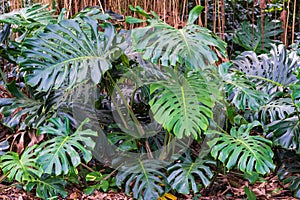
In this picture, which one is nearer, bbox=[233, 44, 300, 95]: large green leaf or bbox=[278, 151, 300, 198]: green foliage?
bbox=[278, 151, 300, 198]: green foliage

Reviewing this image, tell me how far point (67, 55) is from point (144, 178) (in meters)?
0.61

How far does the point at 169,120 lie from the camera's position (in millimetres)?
1470

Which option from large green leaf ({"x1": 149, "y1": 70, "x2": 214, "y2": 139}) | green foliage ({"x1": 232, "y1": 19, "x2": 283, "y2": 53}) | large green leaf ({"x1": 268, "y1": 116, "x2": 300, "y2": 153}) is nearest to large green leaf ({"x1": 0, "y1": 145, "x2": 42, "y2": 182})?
large green leaf ({"x1": 149, "y1": 70, "x2": 214, "y2": 139})

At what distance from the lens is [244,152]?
1504 millimetres

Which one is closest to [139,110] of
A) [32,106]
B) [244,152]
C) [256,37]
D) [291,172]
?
[32,106]

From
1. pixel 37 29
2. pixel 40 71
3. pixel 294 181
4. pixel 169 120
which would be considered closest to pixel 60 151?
pixel 40 71

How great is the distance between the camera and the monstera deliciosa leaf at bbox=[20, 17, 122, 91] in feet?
4.83

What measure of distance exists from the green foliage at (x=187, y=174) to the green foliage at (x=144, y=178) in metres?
0.06

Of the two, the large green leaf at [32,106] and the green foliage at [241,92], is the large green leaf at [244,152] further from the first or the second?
the large green leaf at [32,106]

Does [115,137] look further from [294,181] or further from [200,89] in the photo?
[294,181]

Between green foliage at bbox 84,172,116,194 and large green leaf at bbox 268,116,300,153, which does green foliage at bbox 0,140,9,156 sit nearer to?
green foliage at bbox 84,172,116,194

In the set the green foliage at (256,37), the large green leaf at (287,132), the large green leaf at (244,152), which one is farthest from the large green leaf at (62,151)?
the green foliage at (256,37)

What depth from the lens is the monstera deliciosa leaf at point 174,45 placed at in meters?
1.43

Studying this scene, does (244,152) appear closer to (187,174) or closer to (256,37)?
(187,174)
